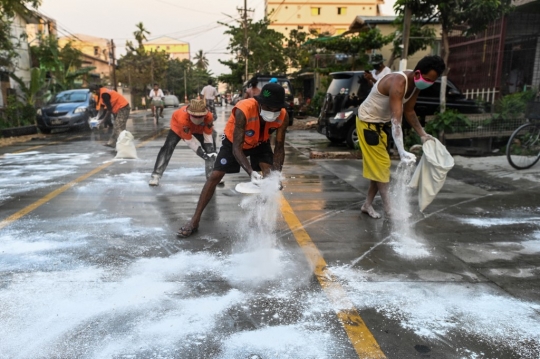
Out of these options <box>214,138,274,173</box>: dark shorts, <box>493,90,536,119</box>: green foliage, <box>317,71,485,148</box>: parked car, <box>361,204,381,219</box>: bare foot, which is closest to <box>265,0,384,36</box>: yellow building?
<box>317,71,485,148</box>: parked car

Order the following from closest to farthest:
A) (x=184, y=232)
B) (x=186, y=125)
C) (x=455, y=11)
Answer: (x=184, y=232)
(x=186, y=125)
(x=455, y=11)

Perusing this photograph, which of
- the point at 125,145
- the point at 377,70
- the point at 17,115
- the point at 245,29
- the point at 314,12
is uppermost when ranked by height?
the point at 314,12

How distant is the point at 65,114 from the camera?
627 inches

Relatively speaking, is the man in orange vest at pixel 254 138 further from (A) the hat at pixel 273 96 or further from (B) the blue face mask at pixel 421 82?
(B) the blue face mask at pixel 421 82

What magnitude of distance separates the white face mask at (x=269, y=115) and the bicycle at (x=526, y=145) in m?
5.02

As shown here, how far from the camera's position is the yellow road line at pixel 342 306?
8.39ft

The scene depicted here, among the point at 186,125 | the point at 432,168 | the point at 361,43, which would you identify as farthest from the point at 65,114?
the point at 432,168

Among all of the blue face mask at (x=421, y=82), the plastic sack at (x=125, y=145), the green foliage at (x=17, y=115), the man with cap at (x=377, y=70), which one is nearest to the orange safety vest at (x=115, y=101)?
Result: the plastic sack at (x=125, y=145)

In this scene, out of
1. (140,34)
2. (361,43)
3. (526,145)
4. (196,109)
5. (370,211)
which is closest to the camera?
(370,211)

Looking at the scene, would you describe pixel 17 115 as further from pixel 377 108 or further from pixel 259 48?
pixel 259 48

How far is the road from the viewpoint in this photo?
262cm

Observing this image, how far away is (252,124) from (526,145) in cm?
546

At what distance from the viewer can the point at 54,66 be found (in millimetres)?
24062

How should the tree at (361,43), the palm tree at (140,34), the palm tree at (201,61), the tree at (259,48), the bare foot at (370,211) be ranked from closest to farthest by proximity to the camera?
the bare foot at (370,211) → the tree at (361,43) → the tree at (259,48) → the palm tree at (140,34) → the palm tree at (201,61)
